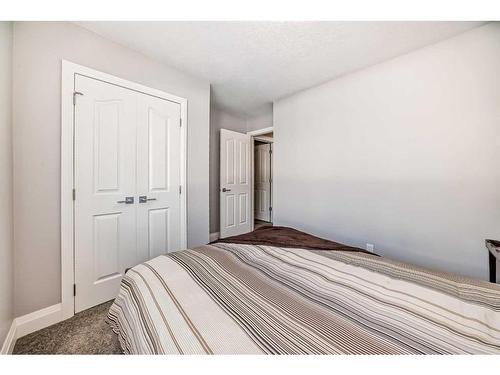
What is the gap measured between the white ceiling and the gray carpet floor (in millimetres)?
2171

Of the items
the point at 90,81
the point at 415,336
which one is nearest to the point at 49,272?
the point at 90,81

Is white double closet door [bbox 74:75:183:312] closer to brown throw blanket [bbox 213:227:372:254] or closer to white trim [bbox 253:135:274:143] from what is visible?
brown throw blanket [bbox 213:227:372:254]

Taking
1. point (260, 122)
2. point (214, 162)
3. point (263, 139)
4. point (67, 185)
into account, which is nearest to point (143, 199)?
point (67, 185)

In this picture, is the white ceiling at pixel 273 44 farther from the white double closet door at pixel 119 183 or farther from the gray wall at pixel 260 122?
the gray wall at pixel 260 122

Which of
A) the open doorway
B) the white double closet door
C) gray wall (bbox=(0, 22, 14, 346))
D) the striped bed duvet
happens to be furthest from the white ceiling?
the open doorway

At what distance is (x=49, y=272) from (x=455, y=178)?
3207mm

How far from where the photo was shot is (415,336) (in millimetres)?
588

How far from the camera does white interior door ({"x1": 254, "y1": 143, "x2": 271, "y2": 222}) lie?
4.91m

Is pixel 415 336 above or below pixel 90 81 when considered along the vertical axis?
below

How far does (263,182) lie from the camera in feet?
16.5

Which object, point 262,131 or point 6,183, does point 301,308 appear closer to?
point 6,183

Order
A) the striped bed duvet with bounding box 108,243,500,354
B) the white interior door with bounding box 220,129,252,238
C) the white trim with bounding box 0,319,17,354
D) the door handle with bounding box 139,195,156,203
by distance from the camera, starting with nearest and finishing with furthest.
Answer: the striped bed duvet with bounding box 108,243,500,354, the white trim with bounding box 0,319,17,354, the door handle with bounding box 139,195,156,203, the white interior door with bounding box 220,129,252,238

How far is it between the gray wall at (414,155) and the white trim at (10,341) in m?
2.69
